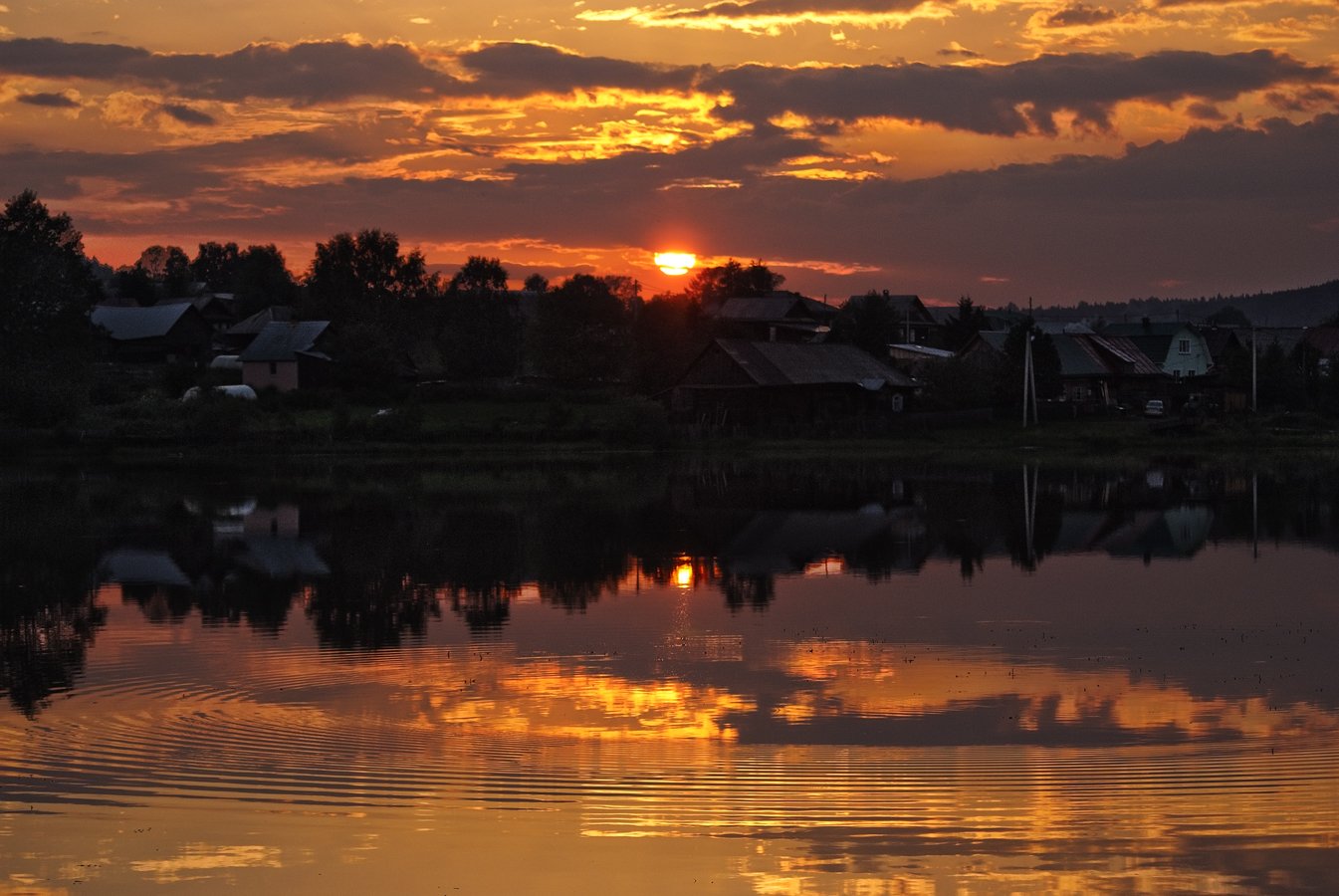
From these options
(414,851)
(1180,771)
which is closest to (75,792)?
(414,851)

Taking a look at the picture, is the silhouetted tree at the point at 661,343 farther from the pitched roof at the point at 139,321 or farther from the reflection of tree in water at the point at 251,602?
the reflection of tree in water at the point at 251,602

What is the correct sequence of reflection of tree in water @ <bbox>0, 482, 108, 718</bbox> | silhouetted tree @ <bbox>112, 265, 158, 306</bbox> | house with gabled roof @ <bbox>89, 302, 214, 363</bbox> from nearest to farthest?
1. reflection of tree in water @ <bbox>0, 482, 108, 718</bbox>
2. house with gabled roof @ <bbox>89, 302, 214, 363</bbox>
3. silhouetted tree @ <bbox>112, 265, 158, 306</bbox>

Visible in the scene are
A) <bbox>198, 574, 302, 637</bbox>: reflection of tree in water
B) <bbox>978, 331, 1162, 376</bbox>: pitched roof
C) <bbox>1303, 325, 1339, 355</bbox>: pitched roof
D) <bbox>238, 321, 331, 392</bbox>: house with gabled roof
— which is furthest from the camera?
<bbox>1303, 325, 1339, 355</bbox>: pitched roof

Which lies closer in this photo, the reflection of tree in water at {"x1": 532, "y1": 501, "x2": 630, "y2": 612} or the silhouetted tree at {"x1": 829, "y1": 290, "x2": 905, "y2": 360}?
the reflection of tree in water at {"x1": 532, "y1": 501, "x2": 630, "y2": 612}

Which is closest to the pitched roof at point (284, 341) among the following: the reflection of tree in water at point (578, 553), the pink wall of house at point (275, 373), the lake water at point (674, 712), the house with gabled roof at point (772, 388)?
the pink wall of house at point (275, 373)

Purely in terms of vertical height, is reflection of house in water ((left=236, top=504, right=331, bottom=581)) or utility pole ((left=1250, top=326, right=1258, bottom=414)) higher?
utility pole ((left=1250, top=326, right=1258, bottom=414))

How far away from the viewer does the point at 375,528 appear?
4219 centimetres

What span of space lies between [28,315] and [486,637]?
71540 millimetres

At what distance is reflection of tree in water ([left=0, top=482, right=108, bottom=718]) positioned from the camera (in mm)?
21266

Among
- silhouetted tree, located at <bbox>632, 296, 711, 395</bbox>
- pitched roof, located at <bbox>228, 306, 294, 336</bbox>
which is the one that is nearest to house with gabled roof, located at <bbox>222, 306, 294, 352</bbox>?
pitched roof, located at <bbox>228, 306, 294, 336</bbox>

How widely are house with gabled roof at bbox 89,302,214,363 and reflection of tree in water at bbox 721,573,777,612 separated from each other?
86873 mm

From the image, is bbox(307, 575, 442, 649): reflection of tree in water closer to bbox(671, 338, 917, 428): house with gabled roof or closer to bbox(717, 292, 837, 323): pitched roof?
bbox(671, 338, 917, 428): house with gabled roof

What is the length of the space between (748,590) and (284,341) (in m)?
76.3

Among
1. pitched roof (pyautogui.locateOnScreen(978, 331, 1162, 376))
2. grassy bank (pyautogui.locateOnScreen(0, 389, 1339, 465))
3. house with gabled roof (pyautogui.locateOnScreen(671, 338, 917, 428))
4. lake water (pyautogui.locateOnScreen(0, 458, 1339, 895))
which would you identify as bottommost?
lake water (pyautogui.locateOnScreen(0, 458, 1339, 895))
